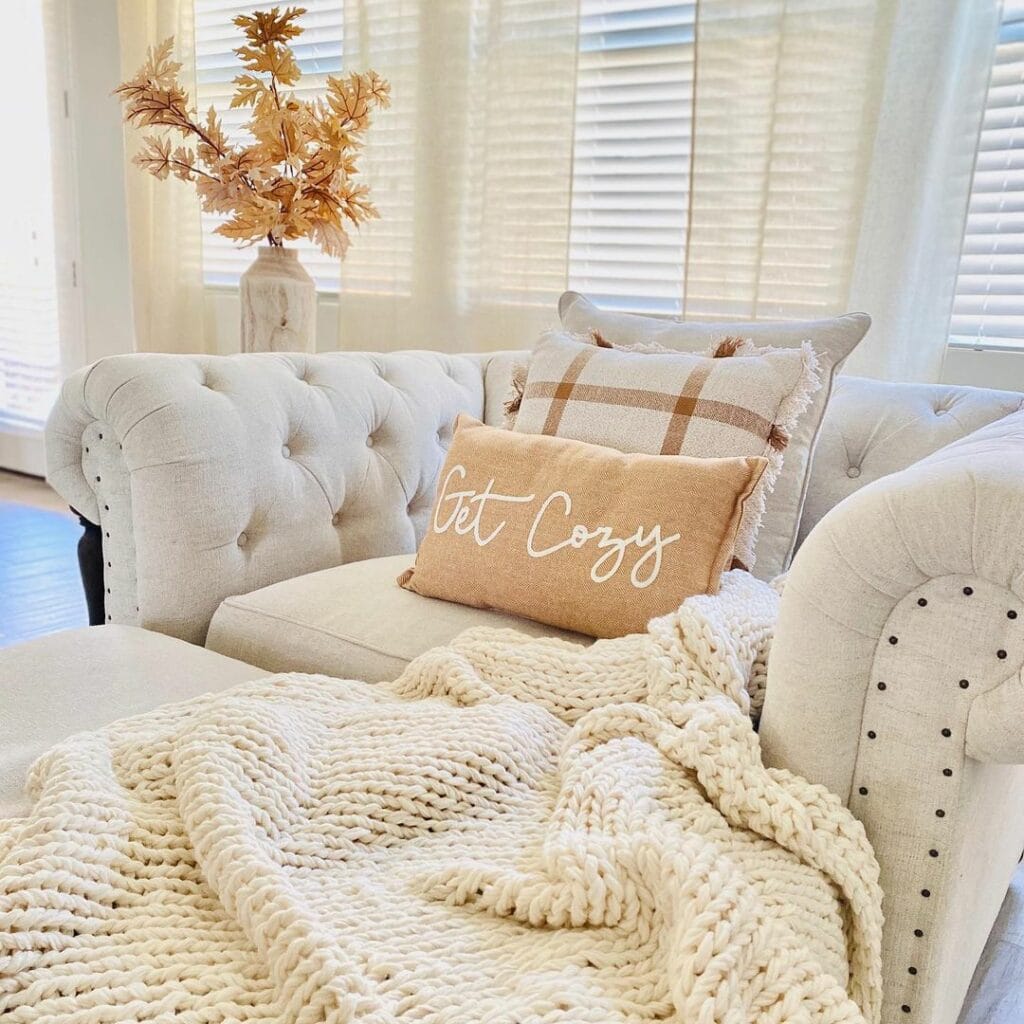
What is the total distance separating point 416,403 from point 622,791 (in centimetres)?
95

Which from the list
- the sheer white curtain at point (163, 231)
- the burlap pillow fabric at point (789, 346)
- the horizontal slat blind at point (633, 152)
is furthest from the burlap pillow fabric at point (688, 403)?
the sheer white curtain at point (163, 231)

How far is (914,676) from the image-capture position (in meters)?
0.67

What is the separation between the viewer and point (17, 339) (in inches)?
152

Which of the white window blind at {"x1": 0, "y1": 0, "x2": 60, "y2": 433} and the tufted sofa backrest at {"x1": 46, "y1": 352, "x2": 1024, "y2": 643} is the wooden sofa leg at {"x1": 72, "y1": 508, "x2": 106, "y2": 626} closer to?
the tufted sofa backrest at {"x1": 46, "y1": 352, "x2": 1024, "y2": 643}

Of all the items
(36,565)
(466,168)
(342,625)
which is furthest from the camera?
(36,565)

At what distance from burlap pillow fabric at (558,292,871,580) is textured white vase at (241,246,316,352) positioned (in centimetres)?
69

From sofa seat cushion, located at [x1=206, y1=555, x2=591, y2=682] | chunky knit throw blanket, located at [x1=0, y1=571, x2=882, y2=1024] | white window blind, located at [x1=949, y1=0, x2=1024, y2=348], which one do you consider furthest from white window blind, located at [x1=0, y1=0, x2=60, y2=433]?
chunky knit throw blanket, located at [x1=0, y1=571, x2=882, y2=1024]

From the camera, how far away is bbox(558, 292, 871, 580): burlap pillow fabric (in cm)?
122

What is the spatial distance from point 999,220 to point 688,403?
38.4 inches

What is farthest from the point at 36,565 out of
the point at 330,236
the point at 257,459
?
the point at 257,459

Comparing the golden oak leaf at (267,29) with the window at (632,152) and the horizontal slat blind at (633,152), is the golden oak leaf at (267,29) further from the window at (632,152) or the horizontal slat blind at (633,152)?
the horizontal slat blind at (633,152)

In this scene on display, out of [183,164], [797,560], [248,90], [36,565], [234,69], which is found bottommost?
[36,565]

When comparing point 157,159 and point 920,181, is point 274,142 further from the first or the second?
point 920,181

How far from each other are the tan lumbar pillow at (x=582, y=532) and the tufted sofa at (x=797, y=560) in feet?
0.21
